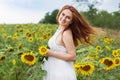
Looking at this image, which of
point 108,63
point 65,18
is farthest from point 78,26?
point 108,63

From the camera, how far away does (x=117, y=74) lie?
16.6ft

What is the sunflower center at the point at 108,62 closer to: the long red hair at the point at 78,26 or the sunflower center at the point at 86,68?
the sunflower center at the point at 86,68

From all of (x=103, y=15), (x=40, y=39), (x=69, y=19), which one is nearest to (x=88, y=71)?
(x=69, y=19)

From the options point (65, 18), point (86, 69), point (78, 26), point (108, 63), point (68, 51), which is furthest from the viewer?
point (108, 63)

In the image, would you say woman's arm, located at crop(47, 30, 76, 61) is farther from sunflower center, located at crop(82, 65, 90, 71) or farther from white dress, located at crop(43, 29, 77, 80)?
sunflower center, located at crop(82, 65, 90, 71)

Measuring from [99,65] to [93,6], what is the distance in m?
27.4

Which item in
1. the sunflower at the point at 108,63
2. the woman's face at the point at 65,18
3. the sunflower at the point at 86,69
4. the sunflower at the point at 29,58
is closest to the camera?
the sunflower at the point at 29,58

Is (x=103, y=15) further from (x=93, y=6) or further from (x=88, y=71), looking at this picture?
(x=88, y=71)

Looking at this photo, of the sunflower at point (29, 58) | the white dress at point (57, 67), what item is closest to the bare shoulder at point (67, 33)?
the white dress at point (57, 67)

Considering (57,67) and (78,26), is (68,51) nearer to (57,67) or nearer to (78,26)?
(57,67)

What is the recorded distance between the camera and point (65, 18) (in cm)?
420

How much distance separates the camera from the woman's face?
419 centimetres

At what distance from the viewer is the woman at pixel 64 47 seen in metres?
4.09

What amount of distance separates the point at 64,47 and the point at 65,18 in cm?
26
